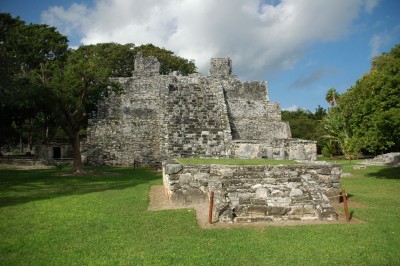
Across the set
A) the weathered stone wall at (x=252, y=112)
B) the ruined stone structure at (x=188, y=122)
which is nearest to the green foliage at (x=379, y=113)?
the ruined stone structure at (x=188, y=122)

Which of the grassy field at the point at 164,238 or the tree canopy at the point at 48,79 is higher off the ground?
the tree canopy at the point at 48,79

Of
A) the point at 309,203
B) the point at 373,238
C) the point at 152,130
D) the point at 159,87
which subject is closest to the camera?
the point at 373,238

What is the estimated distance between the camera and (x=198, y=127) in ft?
60.0

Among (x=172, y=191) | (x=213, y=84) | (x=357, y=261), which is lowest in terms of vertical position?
(x=357, y=261)

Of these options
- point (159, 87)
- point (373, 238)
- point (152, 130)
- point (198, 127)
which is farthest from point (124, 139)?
point (373, 238)

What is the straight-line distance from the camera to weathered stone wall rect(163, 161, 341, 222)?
7.78 metres

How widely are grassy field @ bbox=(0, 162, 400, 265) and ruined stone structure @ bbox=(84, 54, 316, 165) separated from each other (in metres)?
7.41

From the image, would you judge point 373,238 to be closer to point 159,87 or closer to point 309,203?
point 309,203

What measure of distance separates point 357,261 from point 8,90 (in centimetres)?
1403

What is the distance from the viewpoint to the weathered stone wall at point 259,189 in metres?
7.78

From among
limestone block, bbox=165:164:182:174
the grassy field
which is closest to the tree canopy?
Answer: the grassy field

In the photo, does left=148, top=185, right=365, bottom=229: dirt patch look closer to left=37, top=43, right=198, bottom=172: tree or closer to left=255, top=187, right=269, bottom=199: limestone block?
left=255, top=187, right=269, bottom=199: limestone block

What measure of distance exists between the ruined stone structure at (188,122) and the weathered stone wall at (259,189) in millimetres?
6149

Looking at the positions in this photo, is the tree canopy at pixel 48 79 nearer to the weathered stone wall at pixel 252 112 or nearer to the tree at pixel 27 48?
the tree at pixel 27 48
